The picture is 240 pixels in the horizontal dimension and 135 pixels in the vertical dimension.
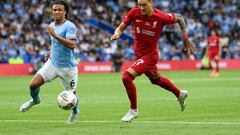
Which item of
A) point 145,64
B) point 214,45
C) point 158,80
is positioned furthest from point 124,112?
point 214,45

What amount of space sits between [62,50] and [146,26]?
1.92 metres

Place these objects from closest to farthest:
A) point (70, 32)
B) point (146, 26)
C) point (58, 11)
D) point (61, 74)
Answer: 1. point (70, 32)
2. point (58, 11)
3. point (61, 74)
4. point (146, 26)

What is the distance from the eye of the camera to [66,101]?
528 inches

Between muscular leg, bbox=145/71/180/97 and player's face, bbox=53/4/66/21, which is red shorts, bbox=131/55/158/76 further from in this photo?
player's face, bbox=53/4/66/21

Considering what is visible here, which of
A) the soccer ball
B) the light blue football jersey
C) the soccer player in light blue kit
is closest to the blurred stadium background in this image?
the soccer ball

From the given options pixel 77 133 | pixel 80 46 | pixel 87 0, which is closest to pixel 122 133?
pixel 77 133

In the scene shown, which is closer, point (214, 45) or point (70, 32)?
point (70, 32)

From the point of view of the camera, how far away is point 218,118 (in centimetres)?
1448

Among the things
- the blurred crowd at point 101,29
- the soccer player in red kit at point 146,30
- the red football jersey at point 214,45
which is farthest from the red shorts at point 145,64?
the blurred crowd at point 101,29

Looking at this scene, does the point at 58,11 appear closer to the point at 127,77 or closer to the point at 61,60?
the point at 61,60

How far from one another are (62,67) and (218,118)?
136 inches

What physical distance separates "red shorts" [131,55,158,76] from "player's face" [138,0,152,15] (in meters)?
0.96

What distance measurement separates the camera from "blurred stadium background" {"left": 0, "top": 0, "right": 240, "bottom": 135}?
43.5 ft

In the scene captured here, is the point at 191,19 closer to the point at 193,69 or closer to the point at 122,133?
the point at 193,69
